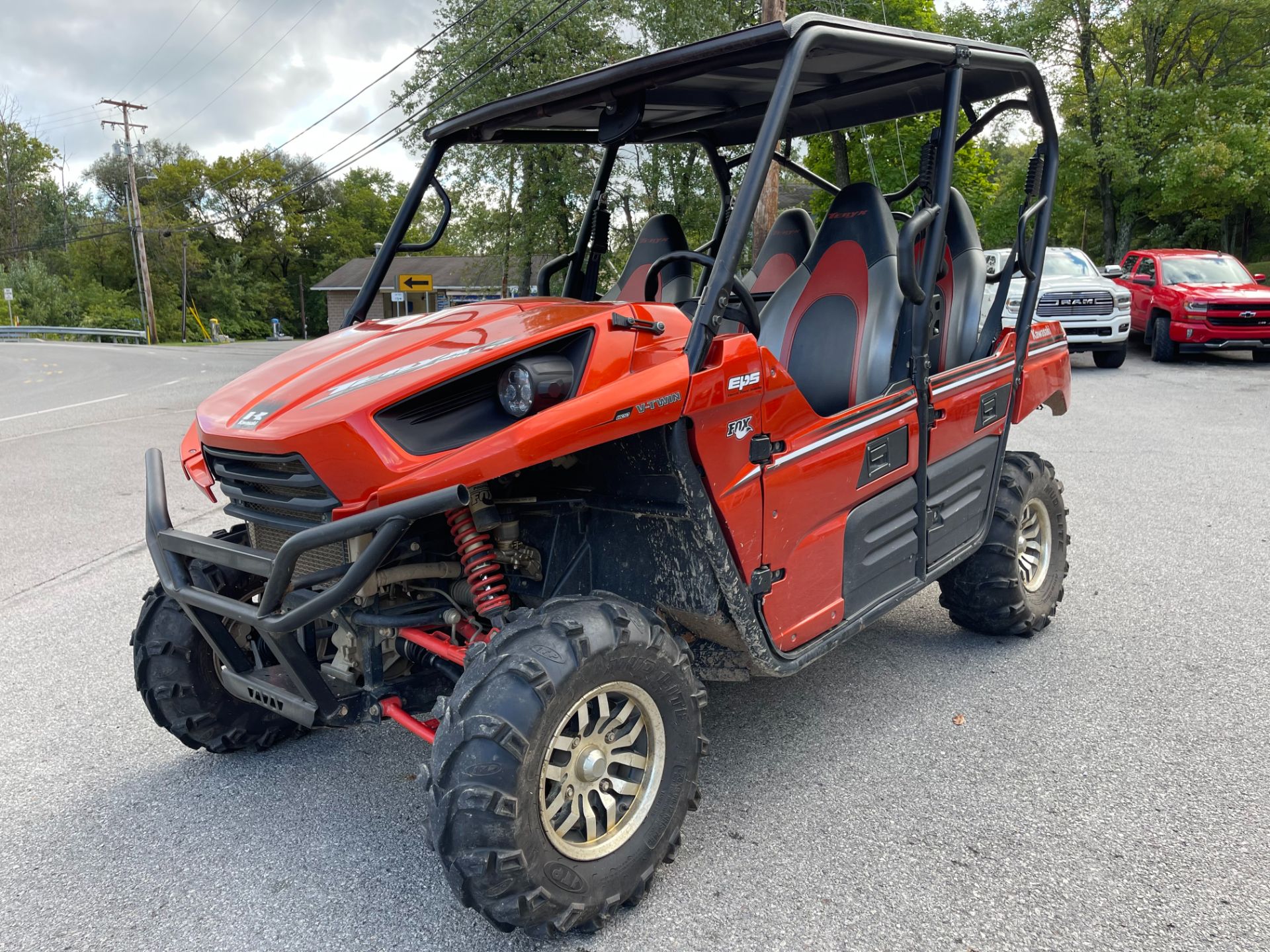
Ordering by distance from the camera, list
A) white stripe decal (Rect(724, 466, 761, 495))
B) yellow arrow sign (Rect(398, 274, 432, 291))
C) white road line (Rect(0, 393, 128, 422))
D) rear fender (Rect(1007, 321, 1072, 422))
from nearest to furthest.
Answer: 1. white stripe decal (Rect(724, 466, 761, 495))
2. rear fender (Rect(1007, 321, 1072, 422))
3. white road line (Rect(0, 393, 128, 422))
4. yellow arrow sign (Rect(398, 274, 432, 291))

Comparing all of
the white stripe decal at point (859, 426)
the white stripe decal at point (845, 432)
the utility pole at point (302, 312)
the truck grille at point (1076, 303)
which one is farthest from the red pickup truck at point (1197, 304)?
the utility pole at point (302, 312)

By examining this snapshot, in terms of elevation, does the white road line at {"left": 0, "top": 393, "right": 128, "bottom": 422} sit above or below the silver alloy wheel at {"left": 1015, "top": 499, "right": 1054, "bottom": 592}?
below

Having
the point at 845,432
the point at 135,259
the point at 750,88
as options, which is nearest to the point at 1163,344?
the point at 750,88

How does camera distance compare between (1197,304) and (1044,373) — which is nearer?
(1044,373)

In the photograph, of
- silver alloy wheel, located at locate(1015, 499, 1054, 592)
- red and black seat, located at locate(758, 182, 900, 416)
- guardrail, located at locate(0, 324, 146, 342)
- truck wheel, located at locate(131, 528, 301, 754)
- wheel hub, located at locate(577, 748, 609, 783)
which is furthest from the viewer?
guardrail, located at locate(0, 324, 146, 342)

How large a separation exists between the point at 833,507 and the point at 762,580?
0.41 meters

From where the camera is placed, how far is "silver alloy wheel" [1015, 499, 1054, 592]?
4312 millimetres

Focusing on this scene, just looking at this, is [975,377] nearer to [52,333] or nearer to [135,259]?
[52,333]

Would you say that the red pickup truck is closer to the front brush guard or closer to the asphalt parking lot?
the asphalt parking lot

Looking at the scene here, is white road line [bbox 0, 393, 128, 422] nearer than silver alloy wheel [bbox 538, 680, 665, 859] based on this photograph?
No

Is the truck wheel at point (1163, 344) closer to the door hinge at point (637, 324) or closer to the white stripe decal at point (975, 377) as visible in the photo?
the white stripe decal at point (975, 377)

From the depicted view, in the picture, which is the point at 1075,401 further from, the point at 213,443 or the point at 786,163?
the point at 213,443

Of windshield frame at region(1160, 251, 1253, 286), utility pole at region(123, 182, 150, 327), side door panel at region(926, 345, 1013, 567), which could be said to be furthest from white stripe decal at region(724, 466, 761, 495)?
utility pole at region(123, 182, 150, 327)

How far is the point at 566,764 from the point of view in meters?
2.33
